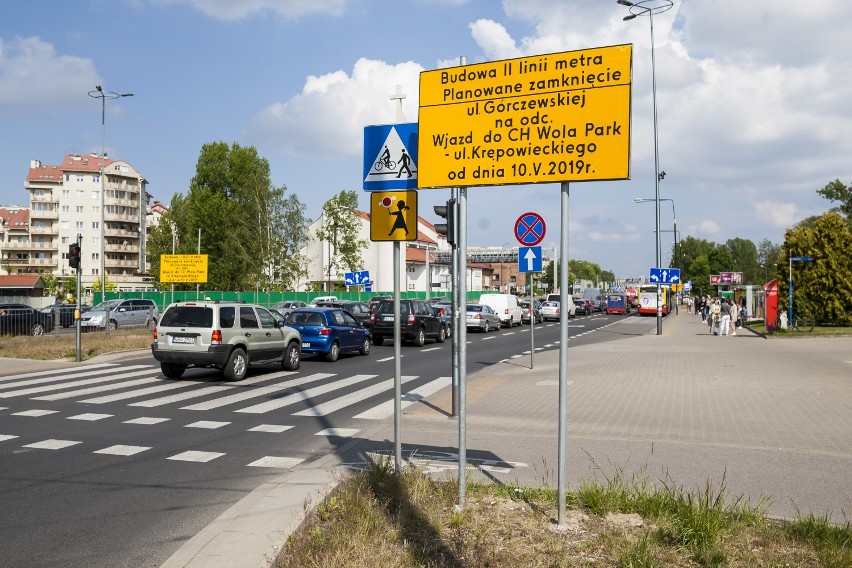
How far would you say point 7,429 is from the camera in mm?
10242

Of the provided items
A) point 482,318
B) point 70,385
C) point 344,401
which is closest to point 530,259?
point 344,401

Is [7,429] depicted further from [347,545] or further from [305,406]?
[347,545]

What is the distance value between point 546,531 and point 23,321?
32009 mm

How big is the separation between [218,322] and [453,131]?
11188 millimetres

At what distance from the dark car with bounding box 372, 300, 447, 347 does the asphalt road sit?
32.4ft

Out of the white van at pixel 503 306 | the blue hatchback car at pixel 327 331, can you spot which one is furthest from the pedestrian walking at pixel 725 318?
the blue hatchback car at pixel 327 331

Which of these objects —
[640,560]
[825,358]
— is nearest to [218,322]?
[640,560]

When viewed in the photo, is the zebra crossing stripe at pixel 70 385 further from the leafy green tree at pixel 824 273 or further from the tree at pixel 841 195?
the tree at pixel 841 195

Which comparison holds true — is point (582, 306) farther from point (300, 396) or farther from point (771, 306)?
point (300, 396)

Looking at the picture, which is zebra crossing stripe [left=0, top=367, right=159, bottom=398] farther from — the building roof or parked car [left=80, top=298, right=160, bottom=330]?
the building roof

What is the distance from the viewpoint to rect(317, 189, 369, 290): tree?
64125mm

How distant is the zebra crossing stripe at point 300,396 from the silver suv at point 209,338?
2.20 metres

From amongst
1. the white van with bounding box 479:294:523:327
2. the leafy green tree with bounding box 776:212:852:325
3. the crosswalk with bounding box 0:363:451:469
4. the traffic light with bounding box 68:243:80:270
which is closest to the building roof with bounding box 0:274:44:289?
the white van with bounding box 479:294:523:327

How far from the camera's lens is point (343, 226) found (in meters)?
64.8
